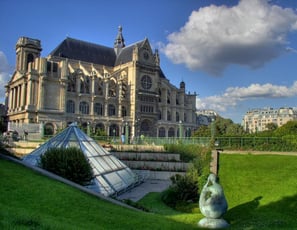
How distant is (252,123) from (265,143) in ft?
538

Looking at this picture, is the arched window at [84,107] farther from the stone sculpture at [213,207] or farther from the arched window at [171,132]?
the stone sculpture at [213,207]

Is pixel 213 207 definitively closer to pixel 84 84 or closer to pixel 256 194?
pixel 256 194

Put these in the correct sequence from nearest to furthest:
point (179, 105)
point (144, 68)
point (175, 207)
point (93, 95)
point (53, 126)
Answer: point (175, 207)
point (53, 126)
point (93, 95)
point (144, 68)
point (179, 105)

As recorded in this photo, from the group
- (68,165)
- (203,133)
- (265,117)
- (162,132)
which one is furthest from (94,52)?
(265,117)

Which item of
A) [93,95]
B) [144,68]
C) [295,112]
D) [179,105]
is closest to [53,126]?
[93,95]

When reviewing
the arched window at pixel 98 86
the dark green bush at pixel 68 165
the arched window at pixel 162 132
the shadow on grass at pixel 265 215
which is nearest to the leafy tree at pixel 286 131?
the shadow on grass at pixel 265 215

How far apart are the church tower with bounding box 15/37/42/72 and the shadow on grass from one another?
6128 centimetres

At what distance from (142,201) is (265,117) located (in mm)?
163830

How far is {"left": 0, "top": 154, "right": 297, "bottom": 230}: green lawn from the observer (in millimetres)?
7895

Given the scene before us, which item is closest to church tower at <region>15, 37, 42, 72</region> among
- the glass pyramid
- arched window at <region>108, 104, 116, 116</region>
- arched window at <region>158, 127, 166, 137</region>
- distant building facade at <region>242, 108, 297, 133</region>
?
arched window at <region>108, 104, 116, 116</region>

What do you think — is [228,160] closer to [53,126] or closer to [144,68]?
[53,126]

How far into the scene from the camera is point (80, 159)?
15578 millimetres

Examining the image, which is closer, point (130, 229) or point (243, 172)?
point (130, 229)

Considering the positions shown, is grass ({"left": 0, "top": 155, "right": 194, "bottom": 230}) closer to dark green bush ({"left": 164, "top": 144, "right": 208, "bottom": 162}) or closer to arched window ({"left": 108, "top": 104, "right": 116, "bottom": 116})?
dark green bush ({"left": 164, "top": 144, "right": 208, "bottom": 162})
